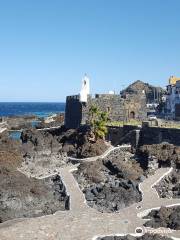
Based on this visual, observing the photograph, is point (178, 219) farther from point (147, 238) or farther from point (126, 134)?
point (126, 134)

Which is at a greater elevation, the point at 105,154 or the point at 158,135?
the point at 158,135

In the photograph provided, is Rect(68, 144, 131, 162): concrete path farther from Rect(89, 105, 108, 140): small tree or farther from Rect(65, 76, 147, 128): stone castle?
Rect(65, 76, 147, 128): stone castle

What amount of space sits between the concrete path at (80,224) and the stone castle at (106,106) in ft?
82.8

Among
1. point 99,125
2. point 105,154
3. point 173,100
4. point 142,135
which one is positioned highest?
point 173,100

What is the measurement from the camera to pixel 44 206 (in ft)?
105

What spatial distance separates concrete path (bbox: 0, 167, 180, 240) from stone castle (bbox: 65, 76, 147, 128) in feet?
82.8

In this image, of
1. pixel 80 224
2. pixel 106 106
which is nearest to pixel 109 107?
pixel 106 106

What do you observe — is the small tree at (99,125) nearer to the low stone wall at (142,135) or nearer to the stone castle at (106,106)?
the low stone wall at (142,135)

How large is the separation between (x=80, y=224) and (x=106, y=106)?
3155 cm

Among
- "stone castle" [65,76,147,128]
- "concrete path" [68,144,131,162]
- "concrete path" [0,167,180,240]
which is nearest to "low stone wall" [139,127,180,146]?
"concrete path" [68,144,131,162]

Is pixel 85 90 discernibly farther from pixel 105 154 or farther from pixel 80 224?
pixel 80 224

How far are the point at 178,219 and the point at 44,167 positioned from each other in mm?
18991

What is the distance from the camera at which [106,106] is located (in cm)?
5706

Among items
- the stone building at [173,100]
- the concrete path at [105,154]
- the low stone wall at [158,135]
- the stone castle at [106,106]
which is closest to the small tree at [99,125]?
the concrete path at [105,154]
